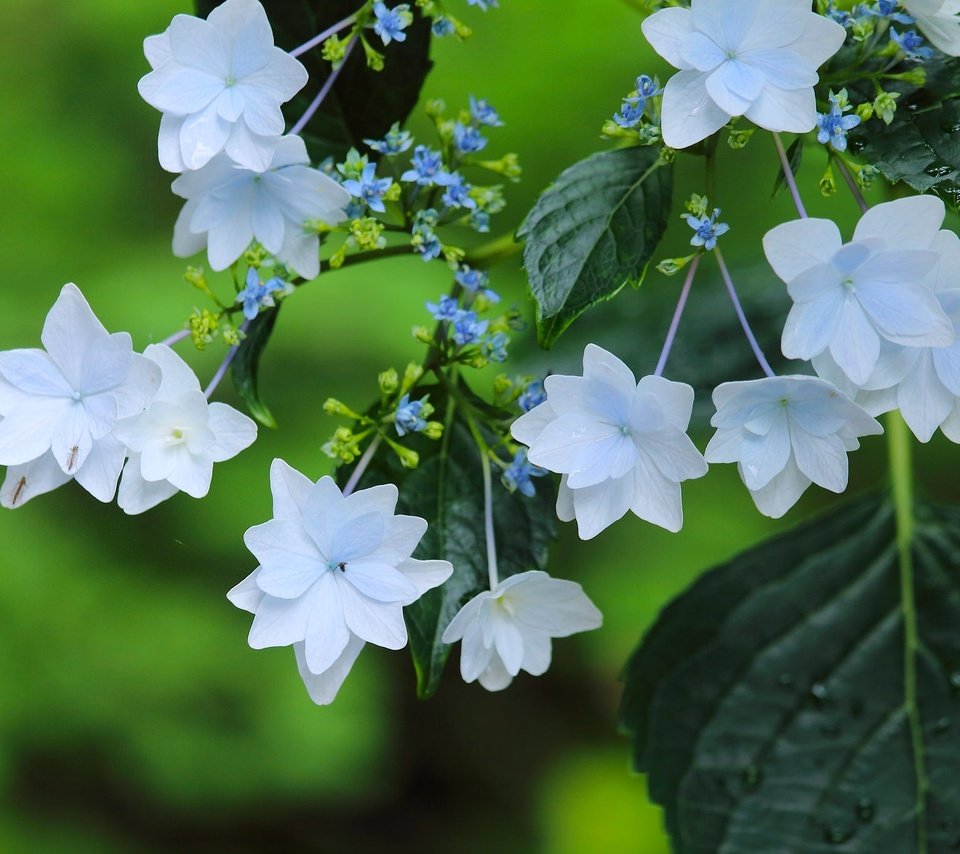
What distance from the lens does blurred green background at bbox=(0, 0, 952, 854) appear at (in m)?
1.33

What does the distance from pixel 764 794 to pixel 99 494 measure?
23.8 inches

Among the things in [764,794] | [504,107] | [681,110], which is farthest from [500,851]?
[681,110]

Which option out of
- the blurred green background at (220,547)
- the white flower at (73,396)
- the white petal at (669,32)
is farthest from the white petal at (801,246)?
the blurred green background at (220,547)

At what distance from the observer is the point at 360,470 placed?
0.65 meters

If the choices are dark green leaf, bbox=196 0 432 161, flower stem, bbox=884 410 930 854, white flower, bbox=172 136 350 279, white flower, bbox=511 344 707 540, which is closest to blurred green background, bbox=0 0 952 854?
flower stem, bbox=884 410 930 854

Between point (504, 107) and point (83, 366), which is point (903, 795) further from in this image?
point (504, 107)

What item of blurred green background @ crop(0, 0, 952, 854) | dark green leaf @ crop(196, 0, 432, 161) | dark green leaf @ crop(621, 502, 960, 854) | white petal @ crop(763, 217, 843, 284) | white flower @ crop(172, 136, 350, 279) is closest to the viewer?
white petal @ crop(763, 217, 843, 284)

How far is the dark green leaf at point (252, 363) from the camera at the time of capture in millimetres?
699

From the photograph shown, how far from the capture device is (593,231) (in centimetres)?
64

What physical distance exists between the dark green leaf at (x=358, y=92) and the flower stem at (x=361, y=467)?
24cm

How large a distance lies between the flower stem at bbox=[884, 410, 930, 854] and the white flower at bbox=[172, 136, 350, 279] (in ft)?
1.75

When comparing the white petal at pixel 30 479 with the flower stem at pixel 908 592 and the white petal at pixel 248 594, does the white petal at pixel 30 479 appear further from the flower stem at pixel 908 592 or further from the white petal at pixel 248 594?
the flower stem at pixel 908 592

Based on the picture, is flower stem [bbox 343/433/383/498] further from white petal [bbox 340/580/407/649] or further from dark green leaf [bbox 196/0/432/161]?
dark green leaf [bbox 196/0/432/161]

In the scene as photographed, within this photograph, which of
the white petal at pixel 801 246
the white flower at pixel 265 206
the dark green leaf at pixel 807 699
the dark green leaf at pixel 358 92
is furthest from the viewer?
the dark green leaf at pixel 807 699
